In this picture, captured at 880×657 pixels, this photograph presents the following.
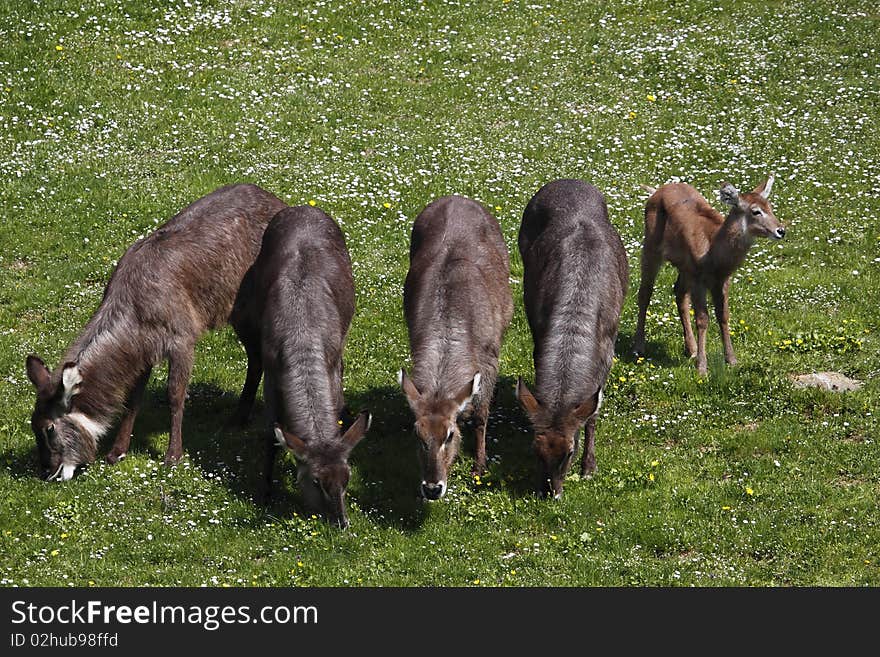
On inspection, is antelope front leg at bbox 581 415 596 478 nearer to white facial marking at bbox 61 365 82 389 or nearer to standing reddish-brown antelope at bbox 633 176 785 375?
standing reddish-brown antelope at bbox 633 176 785 375

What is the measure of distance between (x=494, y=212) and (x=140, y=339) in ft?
25.9

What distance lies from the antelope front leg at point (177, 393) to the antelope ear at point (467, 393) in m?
3.34

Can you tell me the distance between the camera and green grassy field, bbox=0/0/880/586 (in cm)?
1161

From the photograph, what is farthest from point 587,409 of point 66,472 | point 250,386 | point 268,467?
point 66,472

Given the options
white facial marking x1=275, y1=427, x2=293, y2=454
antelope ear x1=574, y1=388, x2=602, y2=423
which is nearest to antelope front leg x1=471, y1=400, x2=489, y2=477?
antelope ear x1=574, y1=388, x2=602, y2=423

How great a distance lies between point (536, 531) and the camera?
12.0 m

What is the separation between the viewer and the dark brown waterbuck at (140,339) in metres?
12.6

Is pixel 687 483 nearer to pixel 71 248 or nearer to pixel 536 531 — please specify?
pixel 536 531

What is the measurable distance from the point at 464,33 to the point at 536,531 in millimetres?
15927

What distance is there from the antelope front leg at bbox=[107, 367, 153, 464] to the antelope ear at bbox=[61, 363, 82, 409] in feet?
2.46

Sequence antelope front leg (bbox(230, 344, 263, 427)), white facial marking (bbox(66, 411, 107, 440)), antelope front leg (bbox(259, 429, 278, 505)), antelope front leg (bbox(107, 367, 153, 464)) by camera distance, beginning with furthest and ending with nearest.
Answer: antelope front leg (bbox(230, 344, 263, 427)), antelope front leg (bbox(107, 367, 153, 464)), white facial marking (bbox(66, 411, 107, 440)), antelope front leg (bbox(259, 429, 278, 505))

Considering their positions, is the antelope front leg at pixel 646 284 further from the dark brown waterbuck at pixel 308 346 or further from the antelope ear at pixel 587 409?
the dark brown waterbuck at pixel 308 346

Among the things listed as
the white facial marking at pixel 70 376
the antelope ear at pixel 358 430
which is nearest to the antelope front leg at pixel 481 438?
the antelope ear at pixel 358 430

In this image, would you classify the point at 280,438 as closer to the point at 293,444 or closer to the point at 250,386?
the point at 293,444
